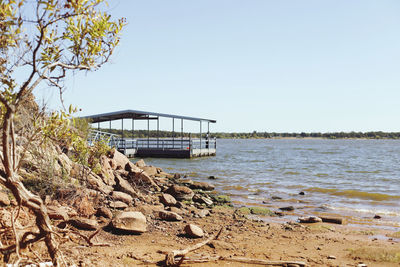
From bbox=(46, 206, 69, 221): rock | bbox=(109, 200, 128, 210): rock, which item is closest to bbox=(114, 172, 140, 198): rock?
bbox=(109, 200, 128, 210): rock

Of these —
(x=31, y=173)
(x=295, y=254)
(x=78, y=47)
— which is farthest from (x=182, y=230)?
(x=78, y=47)

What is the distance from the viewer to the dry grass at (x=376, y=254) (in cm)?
600

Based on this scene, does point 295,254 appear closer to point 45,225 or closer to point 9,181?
point 45,225

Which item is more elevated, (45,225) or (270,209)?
(45,225)

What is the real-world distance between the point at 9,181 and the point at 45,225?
61 centimetres

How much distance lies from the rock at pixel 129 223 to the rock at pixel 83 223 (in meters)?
0.33

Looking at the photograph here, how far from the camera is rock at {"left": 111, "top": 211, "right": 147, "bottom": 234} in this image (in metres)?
6.19

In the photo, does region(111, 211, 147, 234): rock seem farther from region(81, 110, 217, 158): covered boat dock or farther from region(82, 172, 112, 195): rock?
region(81, 110, 217, 158): covered boat dock

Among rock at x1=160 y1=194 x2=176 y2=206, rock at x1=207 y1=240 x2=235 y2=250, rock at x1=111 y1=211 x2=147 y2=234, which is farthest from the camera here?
rock at x1=160 y1=194 x2=176 y2=206

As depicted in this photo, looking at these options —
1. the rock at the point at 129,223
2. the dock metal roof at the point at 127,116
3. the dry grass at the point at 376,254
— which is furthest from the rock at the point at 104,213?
the dock metal roof at the point at 127,116

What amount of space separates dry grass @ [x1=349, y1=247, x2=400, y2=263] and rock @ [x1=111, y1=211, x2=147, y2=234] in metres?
3.68

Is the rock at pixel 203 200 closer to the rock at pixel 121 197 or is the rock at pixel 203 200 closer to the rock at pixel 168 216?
the rock at pixel 121 197

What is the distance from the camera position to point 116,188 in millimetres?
8953

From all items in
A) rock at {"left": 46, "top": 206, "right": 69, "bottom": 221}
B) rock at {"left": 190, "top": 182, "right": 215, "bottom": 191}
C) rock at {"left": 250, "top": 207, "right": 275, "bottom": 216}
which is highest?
rock at {"left": 46, "top": 206, "right": 69, "bottom": 221}
